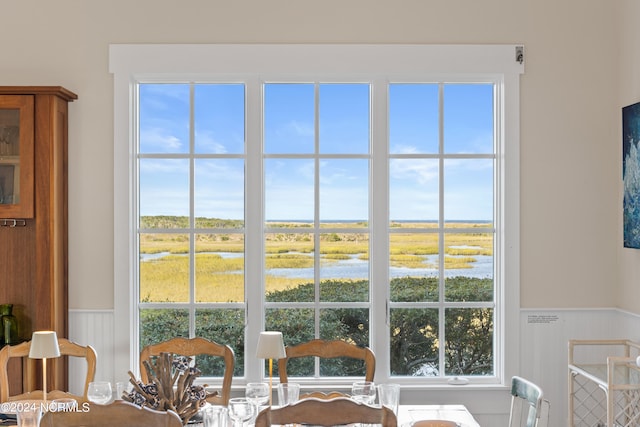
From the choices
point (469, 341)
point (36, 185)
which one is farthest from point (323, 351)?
point (36, 185)

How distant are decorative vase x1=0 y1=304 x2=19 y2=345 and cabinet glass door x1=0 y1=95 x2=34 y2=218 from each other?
1.62 feet

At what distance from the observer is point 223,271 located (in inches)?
157

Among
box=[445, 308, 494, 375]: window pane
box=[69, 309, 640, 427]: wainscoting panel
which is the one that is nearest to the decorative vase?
box=[69, 309, 640, 427]: wainscoting panel

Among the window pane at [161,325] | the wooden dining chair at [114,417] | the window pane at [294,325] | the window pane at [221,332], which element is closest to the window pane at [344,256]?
the window pane at [294,325]

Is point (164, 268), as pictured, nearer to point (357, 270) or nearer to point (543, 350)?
point (357, 270)

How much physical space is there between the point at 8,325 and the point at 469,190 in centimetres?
258

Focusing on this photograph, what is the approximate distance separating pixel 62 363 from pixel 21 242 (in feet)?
2.24

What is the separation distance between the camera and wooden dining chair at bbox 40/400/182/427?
2092 millimetres

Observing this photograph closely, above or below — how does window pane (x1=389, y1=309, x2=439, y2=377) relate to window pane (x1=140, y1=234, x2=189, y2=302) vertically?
below

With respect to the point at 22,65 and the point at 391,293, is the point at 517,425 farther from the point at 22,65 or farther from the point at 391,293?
the point at 22,65

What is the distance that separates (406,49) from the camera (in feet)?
12.8

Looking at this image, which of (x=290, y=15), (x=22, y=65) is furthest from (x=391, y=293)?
(x=22, y=65)

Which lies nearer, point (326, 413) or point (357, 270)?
point (326, 413)

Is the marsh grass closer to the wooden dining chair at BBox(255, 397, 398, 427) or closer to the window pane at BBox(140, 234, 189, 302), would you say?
the window pane at BBox(140, 234, 189, 302)
